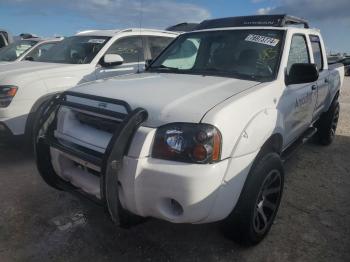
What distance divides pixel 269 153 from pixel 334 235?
3.44 ft

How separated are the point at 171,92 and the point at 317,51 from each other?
3033mm

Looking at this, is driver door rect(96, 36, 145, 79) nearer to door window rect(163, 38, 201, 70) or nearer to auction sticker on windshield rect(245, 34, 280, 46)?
door window rect(163, 38, 201, 70)

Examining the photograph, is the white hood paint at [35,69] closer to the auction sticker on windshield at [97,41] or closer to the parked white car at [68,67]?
the parked white car at [68,67]

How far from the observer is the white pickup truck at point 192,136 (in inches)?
87.3

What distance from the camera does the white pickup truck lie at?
2.22 metres

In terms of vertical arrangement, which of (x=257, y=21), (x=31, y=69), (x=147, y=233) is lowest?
(x=147, y=233)

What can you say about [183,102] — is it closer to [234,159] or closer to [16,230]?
[234,159]

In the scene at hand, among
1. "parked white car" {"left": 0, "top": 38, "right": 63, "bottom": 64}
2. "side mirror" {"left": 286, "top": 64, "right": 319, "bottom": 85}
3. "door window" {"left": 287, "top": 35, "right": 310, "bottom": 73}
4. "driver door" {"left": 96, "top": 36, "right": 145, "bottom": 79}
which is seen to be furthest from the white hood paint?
"side mirror" {"left": 286, "top": 64, "right": 319, "bottom": 85}

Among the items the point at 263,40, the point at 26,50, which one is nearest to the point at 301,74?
the point at 263,40

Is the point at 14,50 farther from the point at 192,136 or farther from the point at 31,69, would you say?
the point at 192,136

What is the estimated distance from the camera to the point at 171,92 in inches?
105

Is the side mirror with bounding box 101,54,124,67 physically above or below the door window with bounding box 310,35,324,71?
below

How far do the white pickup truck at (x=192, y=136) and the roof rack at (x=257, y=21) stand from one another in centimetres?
64

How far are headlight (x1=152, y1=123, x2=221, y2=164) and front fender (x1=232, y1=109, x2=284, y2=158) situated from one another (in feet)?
0.67
